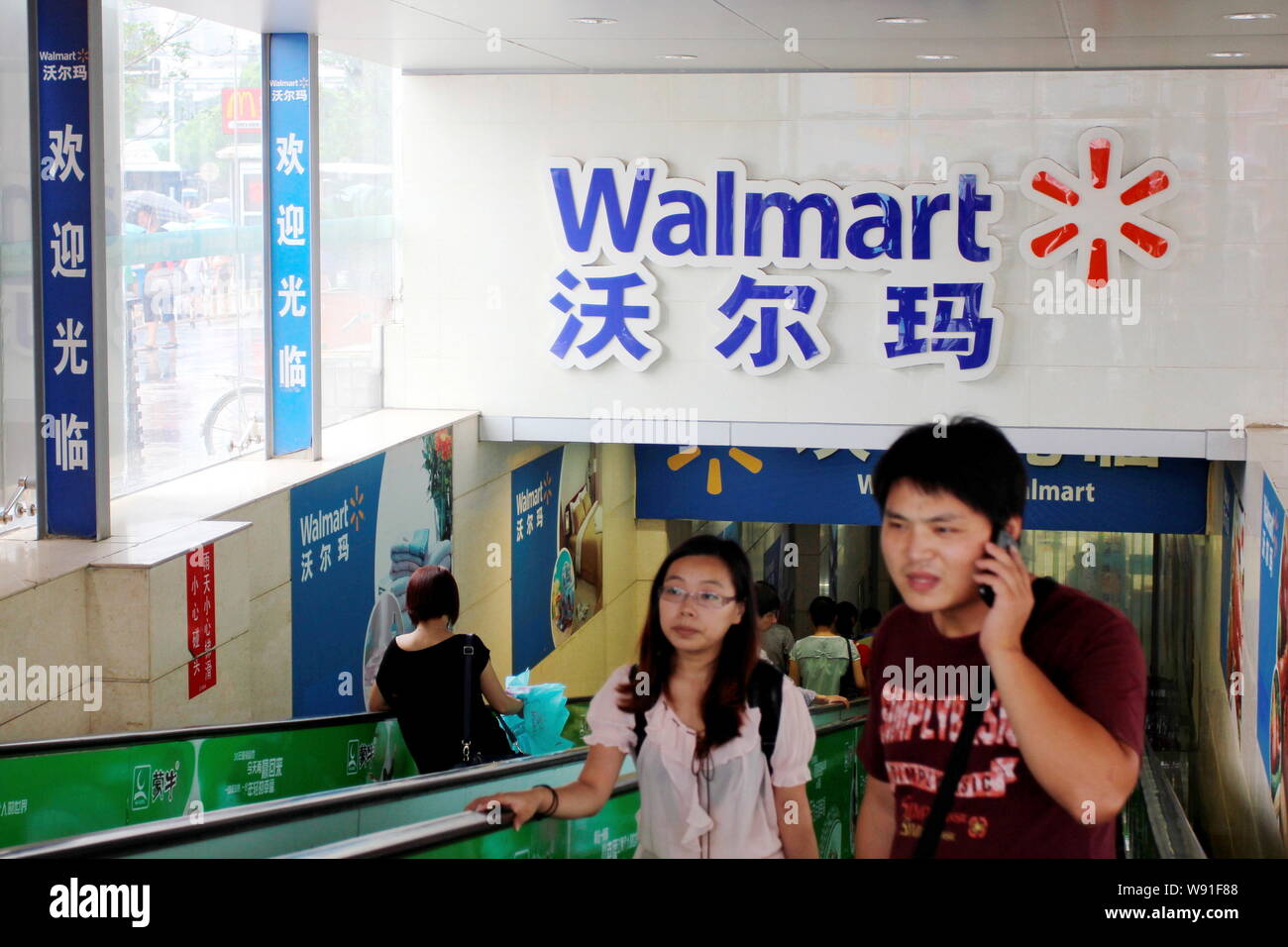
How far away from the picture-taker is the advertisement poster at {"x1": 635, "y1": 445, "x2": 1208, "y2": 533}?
9047mm

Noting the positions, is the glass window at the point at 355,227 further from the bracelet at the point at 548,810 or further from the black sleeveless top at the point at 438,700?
the bracelet at the point at 548,810

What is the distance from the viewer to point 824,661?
728 centimetres

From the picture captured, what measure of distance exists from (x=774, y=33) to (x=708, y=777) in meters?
4.26

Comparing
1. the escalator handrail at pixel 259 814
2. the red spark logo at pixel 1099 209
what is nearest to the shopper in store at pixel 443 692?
the escalator handrail at pixel 259 814

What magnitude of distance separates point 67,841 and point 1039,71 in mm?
6335

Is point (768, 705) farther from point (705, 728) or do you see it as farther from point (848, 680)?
point (848, 680)

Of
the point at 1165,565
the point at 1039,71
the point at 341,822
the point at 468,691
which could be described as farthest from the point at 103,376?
the point at 1165,565

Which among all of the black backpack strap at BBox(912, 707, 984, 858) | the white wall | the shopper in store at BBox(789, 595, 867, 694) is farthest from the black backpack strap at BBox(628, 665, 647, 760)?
the white wall

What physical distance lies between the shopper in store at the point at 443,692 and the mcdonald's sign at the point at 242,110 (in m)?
2.92

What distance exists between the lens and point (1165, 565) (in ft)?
45.8

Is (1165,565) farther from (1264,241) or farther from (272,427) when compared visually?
(272,427)

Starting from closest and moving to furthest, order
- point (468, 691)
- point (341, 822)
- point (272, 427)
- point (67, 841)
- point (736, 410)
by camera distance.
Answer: point (67, 841), point (341, 822), point (468, 691), point (272, 427), point (736, 410)

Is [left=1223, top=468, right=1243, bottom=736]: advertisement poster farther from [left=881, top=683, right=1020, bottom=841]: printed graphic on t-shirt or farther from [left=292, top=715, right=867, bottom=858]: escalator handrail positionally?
[left=292, top=715, right=867, bottom=858]: escalator handrail

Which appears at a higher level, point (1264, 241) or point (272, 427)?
point (1264, 241)
